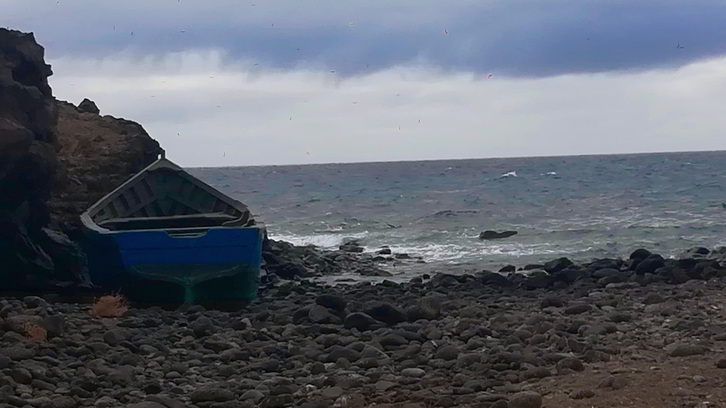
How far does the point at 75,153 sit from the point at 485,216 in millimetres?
21064

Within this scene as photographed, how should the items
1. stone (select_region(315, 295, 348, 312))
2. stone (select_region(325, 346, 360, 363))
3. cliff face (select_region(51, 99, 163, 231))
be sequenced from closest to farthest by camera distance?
stone (select_region(325, 346, 360, 363)) → stone (select_region(315, 295, 348, 312)) → cliff face (select_region(51, 99, 163, 231))

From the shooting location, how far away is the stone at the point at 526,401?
6.61m

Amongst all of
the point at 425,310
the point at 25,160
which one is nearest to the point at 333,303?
Answer: the point at 425,310

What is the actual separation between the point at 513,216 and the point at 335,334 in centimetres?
2770

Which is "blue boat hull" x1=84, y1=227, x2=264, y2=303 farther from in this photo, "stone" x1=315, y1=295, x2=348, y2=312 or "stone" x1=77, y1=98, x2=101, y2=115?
"stone" x1=77, y1=98, x2=101, y2=115

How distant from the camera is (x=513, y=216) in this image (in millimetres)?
37469

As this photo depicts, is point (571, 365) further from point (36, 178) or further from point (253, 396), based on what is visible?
point (36, 178)

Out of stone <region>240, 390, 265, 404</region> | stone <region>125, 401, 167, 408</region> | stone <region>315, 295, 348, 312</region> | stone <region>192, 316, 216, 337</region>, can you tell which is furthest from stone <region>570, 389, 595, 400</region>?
stone <region>315, 295, 348, 312</region>

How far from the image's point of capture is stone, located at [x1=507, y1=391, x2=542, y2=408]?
661 cm

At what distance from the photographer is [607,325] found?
1004 centimetres

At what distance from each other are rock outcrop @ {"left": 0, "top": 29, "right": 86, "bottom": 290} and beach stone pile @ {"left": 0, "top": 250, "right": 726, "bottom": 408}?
3130mm

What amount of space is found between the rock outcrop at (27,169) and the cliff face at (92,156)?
1.51 m

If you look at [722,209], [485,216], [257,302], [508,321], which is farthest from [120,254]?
[722,209]

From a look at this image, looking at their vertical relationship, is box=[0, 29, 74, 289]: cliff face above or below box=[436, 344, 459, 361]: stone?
above
